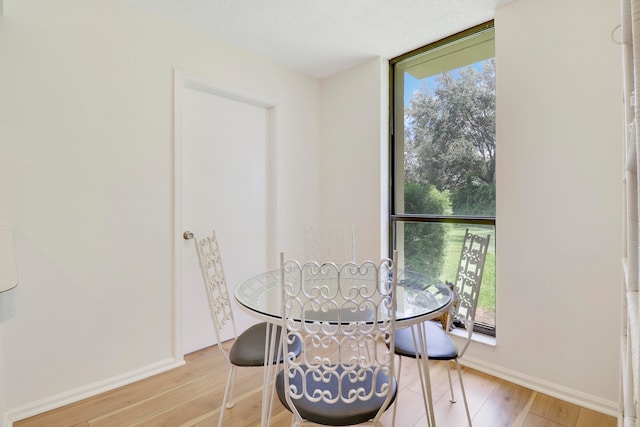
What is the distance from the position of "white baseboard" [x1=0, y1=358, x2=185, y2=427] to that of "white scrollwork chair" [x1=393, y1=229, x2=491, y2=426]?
5.26 ft

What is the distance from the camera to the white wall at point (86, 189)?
64.9 inches

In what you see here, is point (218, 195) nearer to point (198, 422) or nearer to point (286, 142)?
point (286, 142)

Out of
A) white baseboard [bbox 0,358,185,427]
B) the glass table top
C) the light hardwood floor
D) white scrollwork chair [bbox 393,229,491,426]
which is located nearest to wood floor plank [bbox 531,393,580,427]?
the light hardwood floor

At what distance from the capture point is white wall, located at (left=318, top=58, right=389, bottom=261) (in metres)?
2.73

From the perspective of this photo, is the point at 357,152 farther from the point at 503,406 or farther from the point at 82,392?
the point at 82,392

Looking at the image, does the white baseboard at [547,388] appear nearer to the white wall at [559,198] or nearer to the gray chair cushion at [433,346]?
the white wall at [559,198]

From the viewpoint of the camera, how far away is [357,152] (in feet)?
9.44

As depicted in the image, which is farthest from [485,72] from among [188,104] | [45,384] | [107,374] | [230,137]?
[45,384]

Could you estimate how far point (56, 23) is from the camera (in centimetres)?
175

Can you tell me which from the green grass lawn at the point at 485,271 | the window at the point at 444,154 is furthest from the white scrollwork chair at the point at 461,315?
the window at the point at 444,154

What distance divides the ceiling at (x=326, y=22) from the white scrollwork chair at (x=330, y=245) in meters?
1.52

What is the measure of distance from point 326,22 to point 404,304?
200 cm

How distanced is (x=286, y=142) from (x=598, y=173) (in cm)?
228

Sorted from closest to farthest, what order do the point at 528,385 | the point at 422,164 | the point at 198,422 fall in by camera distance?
the point at 198,422 → the point at 528,385 → the point at 422,164
